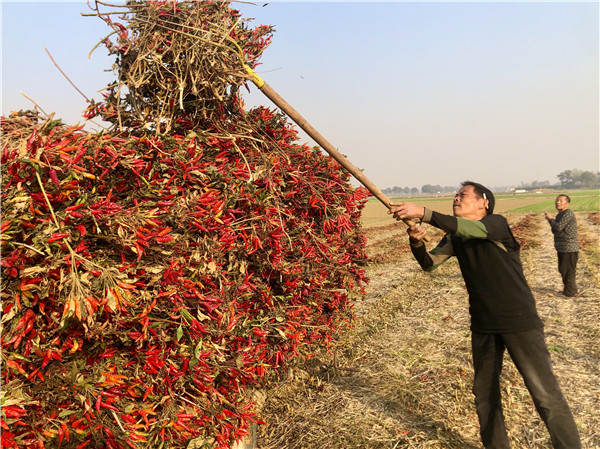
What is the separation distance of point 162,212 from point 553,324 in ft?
26.7

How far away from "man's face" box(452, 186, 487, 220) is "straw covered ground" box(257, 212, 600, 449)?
2.48m

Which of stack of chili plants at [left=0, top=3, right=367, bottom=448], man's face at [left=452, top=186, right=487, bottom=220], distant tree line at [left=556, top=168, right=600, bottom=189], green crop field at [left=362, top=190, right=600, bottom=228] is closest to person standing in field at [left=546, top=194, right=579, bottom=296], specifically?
man's face at [left=452, top=186, right=487, bottom=220]

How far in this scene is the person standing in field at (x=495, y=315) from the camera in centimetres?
336

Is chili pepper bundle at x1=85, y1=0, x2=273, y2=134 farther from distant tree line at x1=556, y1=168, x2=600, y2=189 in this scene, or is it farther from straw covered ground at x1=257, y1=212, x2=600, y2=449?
distant tree line at x1=556, y1=168, x2=600, y2=189

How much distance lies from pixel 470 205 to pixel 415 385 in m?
2.86

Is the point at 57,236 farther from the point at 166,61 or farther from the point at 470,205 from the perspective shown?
the point at 470,205

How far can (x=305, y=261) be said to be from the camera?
4.07 m

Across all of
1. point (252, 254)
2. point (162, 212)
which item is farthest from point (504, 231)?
point (162, 212)

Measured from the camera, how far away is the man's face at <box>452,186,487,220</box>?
12.7 feet

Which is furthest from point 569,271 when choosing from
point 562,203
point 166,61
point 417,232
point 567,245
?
point 166,61

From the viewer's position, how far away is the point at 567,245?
30.7 ft

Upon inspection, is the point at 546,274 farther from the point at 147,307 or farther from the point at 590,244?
the point at 147,307

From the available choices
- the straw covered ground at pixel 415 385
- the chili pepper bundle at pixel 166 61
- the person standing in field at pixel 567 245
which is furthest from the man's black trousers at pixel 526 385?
the person standing in field at pixel 567 245

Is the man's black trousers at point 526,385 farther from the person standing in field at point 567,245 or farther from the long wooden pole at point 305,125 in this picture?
the person standing in field at point 567,245
